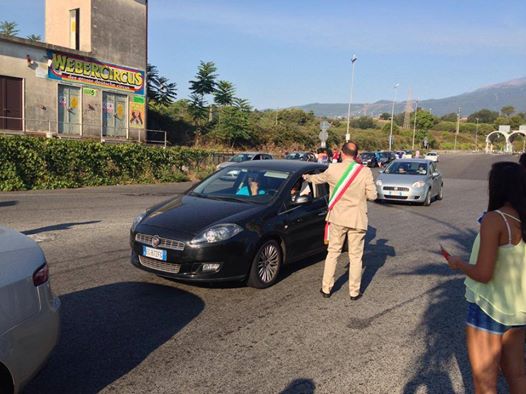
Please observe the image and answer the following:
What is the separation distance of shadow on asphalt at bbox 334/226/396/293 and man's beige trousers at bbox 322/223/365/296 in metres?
0.46

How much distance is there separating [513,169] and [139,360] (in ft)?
10.3

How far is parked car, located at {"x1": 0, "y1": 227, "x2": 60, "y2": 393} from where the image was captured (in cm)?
269

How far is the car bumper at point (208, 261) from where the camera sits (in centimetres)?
540

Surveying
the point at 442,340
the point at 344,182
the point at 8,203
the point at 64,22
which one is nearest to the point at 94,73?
the point at 64,22

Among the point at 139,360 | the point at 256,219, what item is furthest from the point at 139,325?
the point at 256,219

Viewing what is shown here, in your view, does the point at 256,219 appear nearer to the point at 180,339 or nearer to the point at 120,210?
the point at 180,339

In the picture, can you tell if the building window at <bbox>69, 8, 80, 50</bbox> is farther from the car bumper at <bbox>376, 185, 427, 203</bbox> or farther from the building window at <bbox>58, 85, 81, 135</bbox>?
the car bumper at <bbox>376, 185, 427, 203</bbox>

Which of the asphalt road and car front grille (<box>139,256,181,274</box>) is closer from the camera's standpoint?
the asphalt road

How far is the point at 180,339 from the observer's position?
4414 mm

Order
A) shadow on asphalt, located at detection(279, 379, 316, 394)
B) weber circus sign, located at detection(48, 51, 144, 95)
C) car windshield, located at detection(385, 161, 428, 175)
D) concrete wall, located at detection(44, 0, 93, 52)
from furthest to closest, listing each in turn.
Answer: concrete wall, located at detection(44, 0, 93, 52)
weber circus sign, located at detection(48, 51, 144, 95)
car windshield, located at detection(385, 161, 428, 175)
shadow on asphalt, located at detection(279, 379, 316, 394)

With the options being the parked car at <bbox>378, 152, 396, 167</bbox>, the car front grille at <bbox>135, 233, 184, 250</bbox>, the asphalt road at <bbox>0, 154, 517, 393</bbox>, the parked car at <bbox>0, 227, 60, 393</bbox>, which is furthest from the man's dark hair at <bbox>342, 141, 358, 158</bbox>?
the parked car at <bbox>378, 152, 396, 167</bbox>

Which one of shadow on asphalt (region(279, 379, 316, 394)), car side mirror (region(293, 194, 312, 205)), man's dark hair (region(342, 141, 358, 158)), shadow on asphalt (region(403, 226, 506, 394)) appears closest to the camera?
shadow on asphalt (region(279, 379, 316, 394))

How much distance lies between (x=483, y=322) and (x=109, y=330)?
329cm

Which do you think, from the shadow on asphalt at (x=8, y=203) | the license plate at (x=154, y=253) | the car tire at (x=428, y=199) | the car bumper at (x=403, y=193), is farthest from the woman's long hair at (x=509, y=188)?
the car tire at (x=428, y=199)
